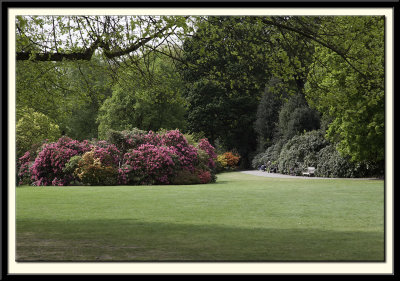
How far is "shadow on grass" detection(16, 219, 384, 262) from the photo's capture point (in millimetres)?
7750

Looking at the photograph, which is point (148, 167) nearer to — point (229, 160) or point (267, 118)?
point (229, 160)

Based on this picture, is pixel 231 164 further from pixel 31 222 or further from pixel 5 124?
pixel 5 124

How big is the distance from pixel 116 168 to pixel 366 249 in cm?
1702

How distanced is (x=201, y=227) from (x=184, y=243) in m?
1.79

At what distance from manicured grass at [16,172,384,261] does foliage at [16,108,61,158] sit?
10803 millimetres

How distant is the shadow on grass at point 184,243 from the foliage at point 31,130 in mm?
17884

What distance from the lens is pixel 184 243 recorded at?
8828 millimetres

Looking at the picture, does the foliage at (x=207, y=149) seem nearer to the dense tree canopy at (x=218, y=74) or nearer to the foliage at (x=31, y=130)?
the dense tree canopy at (x=218, y=74)

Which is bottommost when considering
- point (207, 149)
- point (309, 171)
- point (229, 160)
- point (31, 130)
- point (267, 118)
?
point (309, 171)

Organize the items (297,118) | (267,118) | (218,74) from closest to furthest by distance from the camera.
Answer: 1. (218,74)
2. (297,118)
3. (267,118)

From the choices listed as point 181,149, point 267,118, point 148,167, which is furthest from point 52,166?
point 267,118

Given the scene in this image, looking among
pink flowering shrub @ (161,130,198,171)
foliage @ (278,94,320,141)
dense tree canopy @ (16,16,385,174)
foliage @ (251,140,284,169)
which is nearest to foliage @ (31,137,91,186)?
dense tree canopy @ (16,16,385,174)

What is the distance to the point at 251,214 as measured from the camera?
12688mm
